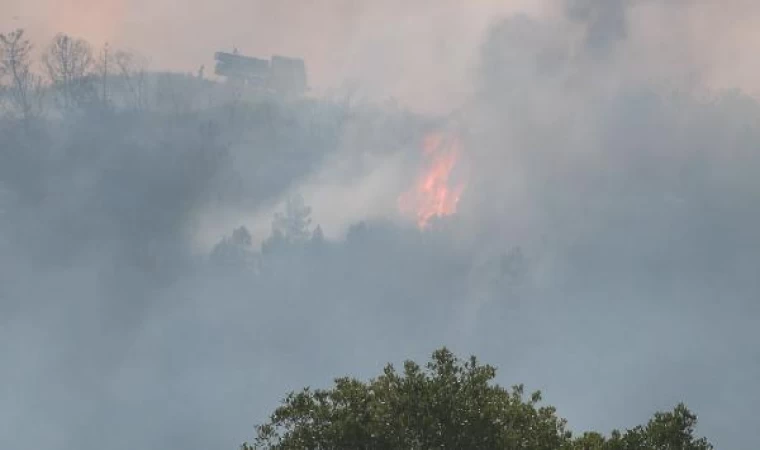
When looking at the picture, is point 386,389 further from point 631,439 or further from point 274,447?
point 631,439

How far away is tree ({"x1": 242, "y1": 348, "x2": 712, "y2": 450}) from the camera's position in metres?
51.6

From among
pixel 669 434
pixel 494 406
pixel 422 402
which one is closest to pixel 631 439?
pixel 669 434

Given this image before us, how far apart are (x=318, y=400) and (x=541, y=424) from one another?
13.2 meters

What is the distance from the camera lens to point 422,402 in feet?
171

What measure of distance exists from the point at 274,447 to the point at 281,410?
242cm

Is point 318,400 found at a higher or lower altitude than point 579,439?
higher

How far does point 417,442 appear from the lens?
2034 inches

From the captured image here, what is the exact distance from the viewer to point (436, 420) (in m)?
51.7

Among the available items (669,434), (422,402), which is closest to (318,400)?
(422,402)

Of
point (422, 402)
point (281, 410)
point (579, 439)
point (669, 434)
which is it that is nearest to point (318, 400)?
point (281, 410)

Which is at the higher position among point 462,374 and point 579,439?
point 462,374

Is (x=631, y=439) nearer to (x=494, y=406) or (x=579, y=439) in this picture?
(x=579, y=439)

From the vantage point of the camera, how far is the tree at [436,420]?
51594 mm

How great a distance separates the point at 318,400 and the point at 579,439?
1565cm
